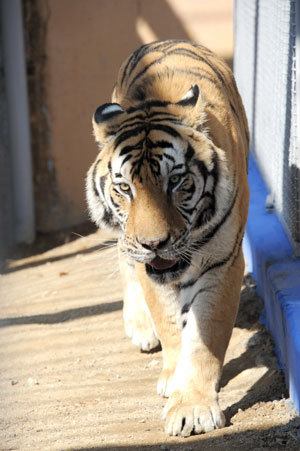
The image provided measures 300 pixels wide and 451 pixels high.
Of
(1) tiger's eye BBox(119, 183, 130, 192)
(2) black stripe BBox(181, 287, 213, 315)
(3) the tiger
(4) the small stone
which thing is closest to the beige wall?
(3) the tiger

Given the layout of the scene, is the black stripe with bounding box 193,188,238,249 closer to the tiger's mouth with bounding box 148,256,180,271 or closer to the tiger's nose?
the tiger's mouth with bounding box 148,256,180,271

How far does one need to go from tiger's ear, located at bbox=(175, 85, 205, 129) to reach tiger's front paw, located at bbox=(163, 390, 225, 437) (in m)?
1.15

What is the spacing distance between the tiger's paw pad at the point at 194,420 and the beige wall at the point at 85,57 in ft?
12.7

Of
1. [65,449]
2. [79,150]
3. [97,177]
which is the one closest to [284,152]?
[97,177]

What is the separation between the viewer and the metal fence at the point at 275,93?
3.74m

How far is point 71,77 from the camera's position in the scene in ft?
21.5

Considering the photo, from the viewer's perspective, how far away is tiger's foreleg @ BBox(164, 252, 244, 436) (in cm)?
301

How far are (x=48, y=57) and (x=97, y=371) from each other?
11.3 ft

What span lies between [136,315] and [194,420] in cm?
121

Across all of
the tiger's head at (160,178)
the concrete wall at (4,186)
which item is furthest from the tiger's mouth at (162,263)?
the concrete wall at (4,186)

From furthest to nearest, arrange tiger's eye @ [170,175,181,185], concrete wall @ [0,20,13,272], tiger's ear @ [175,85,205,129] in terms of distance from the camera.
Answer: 1. concrete wall @ [0,20,13,272]
2. tiger's ear @ [175,85,205,129]
3. tiger's eye @ [170,175,181,185]

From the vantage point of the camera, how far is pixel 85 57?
21.5 feet

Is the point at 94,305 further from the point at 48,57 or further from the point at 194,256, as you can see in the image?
the point at 48,57

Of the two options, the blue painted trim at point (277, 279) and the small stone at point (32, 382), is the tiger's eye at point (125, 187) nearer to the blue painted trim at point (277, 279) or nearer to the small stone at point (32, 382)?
the blue painted trim at point (277, 279)
